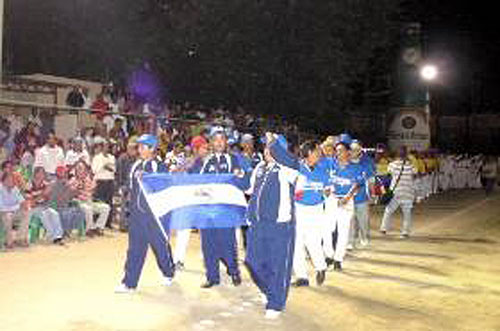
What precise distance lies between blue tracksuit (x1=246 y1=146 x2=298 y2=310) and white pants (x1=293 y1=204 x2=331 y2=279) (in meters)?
1.71

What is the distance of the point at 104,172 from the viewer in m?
16.2

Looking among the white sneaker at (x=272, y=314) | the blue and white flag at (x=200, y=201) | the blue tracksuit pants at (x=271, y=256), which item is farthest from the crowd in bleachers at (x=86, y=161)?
the white sneaker at (x=272, y=314)

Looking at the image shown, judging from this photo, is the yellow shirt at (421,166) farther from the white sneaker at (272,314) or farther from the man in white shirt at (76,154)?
the white sneaker at (272,314)

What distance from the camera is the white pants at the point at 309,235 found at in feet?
35.0

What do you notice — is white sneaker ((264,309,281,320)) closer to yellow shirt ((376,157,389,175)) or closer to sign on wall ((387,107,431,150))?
yellow shirt ((376,157,389,175))

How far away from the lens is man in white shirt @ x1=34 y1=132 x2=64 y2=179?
1553cm

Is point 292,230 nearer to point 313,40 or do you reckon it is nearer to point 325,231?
point 325,231

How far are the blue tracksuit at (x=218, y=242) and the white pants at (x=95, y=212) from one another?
191 inches

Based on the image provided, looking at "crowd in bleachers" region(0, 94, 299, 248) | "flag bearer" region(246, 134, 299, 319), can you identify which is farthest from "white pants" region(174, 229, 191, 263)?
"flag bearer" region(246, 134, 299, 319)

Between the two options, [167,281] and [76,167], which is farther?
[76,167]

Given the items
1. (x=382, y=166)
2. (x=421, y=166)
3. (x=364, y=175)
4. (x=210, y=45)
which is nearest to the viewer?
(x=364, y=175)

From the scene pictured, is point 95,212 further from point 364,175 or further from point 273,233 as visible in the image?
point 273,233

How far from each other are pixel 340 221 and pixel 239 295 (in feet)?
9.81

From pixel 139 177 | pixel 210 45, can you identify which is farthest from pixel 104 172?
pixel 210 45
